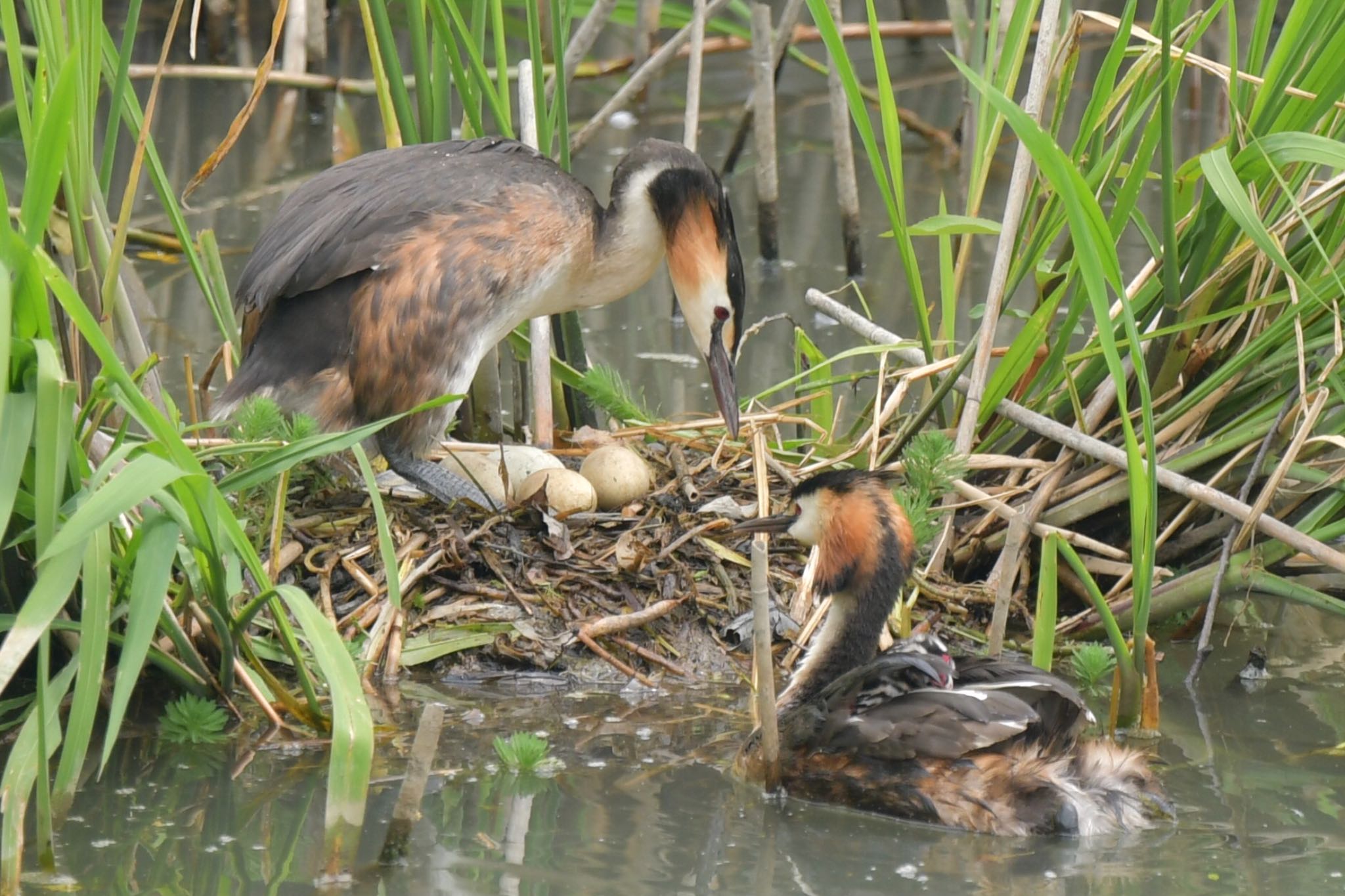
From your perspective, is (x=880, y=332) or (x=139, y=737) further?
(x=880, y=332)

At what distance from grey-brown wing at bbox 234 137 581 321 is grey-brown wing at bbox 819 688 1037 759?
5.36 ft

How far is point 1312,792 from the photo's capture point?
310 cm

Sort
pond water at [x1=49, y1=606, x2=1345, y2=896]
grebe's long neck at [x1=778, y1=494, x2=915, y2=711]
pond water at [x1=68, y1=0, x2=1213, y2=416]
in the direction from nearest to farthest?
pond water at [x1=49, y1=606, x2=1345, y2=896] < grebe's long neck at [x1=778, y1=494, x2=915, y2=711] < pond water at [x1=68, y1=0, x2=1213, y2=416]

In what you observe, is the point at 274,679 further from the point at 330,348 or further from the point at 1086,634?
the point at 1086,634

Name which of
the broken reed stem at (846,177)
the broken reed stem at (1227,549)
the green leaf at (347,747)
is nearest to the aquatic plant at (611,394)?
the broken reed stem at (1227,549)

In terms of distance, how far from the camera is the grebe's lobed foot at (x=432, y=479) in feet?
13.3

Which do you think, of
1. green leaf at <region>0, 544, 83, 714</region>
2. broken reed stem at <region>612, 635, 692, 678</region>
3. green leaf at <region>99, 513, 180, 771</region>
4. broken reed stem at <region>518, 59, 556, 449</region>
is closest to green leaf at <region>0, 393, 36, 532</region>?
green leaf at <region>0, 544, 83, 714</region>

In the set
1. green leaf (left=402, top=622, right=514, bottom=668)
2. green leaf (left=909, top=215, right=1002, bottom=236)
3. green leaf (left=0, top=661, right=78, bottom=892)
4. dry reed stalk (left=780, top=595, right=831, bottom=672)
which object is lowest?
dry reed stalk (left=780, top=595, right=831, bottom=672)

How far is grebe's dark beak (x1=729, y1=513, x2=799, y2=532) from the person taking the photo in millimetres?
3459

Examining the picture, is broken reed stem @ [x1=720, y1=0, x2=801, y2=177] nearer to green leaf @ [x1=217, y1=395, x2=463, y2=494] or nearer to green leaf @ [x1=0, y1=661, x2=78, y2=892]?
green leaf @ [x1=217, y1=395, x2=463, y2=494]

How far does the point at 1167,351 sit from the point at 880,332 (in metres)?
0.72

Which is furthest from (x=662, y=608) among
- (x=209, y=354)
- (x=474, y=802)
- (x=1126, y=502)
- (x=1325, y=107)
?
(x=209, y=354)

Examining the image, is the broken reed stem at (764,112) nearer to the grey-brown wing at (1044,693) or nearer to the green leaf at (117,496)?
the grey-brown wing at (1044,693)

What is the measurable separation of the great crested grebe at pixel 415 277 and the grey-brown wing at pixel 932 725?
1219mm
